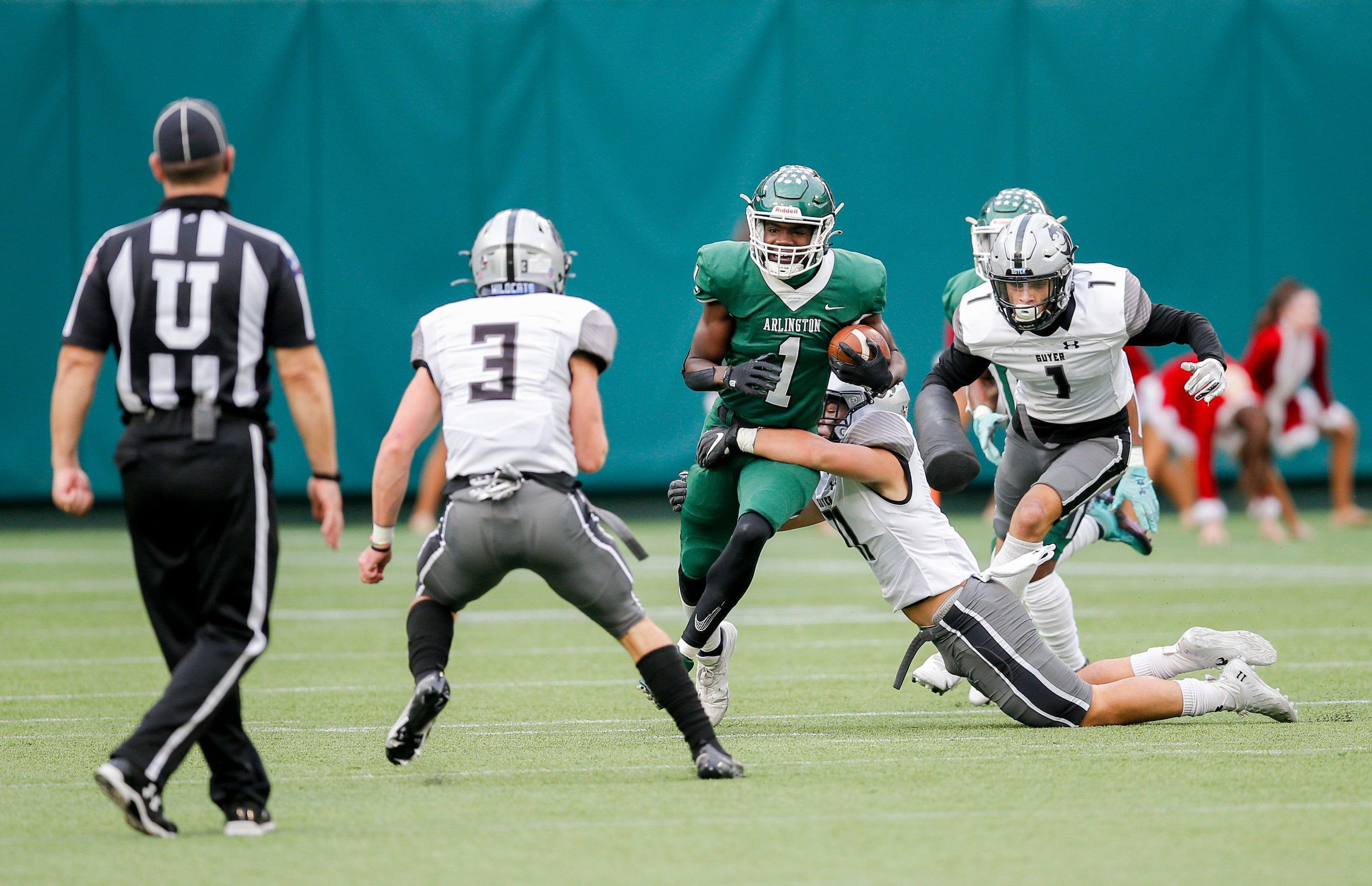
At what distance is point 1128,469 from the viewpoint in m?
6.59

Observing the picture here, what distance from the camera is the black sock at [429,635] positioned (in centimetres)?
450

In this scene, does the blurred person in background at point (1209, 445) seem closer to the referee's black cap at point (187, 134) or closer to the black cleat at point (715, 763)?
the black cleat at point (715, 763)

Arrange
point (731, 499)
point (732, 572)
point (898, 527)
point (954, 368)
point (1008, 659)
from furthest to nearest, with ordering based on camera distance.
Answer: point (954, 368), point (731, 499), point (898, 527), point (732, 572), point (1008, 659)

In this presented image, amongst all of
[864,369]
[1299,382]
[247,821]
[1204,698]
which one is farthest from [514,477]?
[1299,382]

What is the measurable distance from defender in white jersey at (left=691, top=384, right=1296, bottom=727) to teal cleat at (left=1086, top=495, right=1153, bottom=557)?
1.16 metres

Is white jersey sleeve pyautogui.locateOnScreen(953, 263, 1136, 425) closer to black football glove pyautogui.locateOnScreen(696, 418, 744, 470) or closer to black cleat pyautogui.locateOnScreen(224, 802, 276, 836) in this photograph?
black football glove pyautogui.locateOnScreen(696, 418, 744, 470)

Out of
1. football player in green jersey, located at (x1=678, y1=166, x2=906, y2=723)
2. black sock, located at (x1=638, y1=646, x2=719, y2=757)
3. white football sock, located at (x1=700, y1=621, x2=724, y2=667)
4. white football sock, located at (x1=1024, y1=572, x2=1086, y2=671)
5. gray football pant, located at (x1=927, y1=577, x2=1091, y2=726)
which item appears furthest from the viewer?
white football sock, located at (x1=1024, y1=572, x2=1086, y2=671)

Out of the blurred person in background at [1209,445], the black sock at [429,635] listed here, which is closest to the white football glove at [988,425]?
the black sock at [429,635]

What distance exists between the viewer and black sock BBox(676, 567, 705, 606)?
19.6ft

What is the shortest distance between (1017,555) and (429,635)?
2.40 meters

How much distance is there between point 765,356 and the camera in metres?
5.77

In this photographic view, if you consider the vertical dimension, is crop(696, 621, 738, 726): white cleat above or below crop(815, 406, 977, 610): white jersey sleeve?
below

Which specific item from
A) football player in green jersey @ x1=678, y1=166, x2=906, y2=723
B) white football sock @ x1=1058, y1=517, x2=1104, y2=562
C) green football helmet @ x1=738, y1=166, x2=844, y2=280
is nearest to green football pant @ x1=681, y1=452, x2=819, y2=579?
football player in green jersey @ x1=678, y1=166, x2=906, y2=723

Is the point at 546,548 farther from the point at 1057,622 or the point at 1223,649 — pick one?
the point at 1057,622
